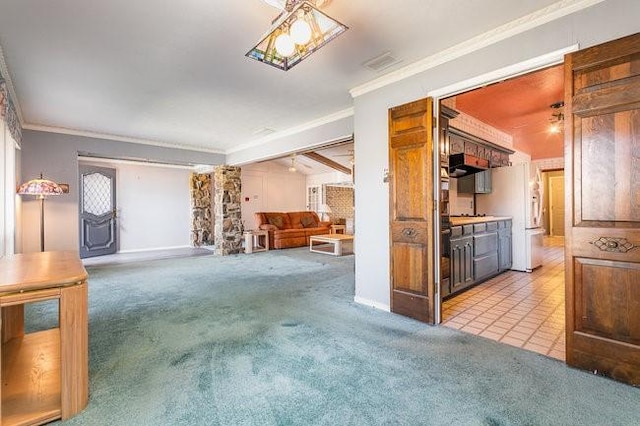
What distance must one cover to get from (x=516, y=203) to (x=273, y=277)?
163 inches

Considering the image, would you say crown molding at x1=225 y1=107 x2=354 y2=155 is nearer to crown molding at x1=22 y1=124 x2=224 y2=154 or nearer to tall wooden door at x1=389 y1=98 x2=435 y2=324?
crown molding at x1=22 y1=124 x2=224 y2=154

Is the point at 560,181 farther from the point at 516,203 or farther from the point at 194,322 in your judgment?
the point at 194,322

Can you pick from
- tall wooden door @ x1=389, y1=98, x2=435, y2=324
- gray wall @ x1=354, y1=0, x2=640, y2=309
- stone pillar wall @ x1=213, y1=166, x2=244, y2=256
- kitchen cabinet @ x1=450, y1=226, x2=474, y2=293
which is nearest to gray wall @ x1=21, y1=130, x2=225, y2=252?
stone pillar wall @ x1=213, y1=166, x2=244, y2=256

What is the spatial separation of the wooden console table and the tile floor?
273 centimetres

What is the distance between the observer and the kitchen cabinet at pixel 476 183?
5121 mm

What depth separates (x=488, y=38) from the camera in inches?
94.4

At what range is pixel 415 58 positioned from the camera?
276 centimetres

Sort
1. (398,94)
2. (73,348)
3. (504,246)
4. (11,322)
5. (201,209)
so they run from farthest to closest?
(201,209)
(504,246)
(398,94)
(11,322)
(73,348)

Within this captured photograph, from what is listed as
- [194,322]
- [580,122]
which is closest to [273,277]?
[194,322]

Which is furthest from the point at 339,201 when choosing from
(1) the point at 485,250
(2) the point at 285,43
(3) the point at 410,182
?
(2) the point at 285,43

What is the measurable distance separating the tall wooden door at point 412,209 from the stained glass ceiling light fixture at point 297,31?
47.7 inches

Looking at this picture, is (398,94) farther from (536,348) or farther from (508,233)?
(508,233)

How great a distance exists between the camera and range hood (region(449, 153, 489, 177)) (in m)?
4.39

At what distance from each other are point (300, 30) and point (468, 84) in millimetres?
Answer: 1677
